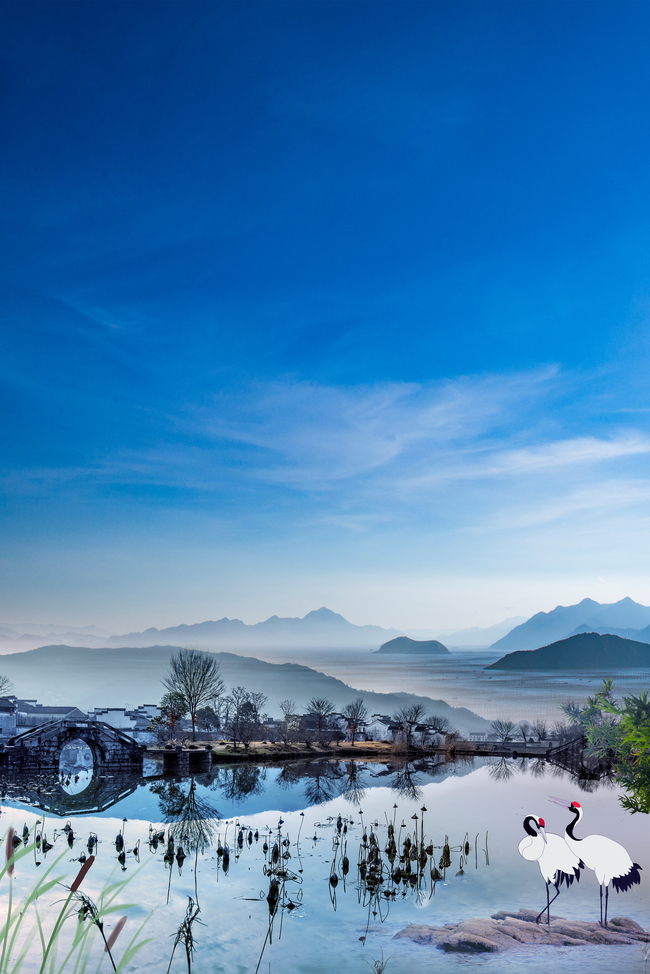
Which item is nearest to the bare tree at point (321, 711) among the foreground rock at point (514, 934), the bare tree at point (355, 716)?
the bare tree at point (355, 716)

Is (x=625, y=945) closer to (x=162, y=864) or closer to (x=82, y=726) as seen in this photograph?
(x=162, y=864)

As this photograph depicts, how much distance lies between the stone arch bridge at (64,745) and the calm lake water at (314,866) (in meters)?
6.08

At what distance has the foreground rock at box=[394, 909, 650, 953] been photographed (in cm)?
1802

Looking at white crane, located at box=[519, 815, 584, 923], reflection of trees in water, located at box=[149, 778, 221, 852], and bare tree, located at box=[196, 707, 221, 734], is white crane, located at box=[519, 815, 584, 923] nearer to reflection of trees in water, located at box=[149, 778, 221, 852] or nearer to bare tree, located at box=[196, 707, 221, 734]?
reflection of trees in water, located at box=[149, 778, 221, 852]

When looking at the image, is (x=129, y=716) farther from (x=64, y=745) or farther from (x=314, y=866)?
(x=314, y=866)

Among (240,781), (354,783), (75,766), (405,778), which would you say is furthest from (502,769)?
(75,766)

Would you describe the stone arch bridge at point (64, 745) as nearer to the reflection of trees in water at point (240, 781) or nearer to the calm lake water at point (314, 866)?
the calm lake water at point (314, 866)

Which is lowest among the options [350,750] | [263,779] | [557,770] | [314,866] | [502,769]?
[557,770]

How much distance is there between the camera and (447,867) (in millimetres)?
27266

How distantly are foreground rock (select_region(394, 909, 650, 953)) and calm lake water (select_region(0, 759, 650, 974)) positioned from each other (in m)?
0.62

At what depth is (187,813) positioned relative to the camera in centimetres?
4016

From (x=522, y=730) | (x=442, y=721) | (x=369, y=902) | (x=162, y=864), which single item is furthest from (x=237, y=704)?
(x=369, y=902)

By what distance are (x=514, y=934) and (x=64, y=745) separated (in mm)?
52180

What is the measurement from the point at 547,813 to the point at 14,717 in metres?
69.0
